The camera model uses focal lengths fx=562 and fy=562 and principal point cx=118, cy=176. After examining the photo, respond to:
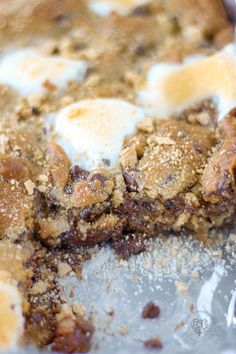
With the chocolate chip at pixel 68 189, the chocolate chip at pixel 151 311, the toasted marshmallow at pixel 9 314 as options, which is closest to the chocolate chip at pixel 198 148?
the chocolate chip at pixel 68 189

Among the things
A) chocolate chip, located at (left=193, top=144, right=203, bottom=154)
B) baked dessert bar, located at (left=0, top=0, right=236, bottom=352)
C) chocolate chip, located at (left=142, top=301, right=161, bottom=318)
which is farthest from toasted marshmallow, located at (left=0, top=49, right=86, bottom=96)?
chocolate chip, located at (left=142, top=301, right=161, bottom=318)

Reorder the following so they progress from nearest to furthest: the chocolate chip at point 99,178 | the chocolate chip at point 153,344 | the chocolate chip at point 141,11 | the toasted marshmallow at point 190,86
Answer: the chocolate chip at point 153,344 → the chocolate chip at point 99,178 → the toasted marshmallow at point 190,86 → the chocolate chip at point 141,11

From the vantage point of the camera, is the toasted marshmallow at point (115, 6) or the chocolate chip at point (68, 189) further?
the toasted marshmallow at point (115, 6)

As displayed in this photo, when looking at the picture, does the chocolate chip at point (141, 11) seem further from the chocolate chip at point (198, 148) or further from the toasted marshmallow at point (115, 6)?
the chocolate chip at point (198, 148)

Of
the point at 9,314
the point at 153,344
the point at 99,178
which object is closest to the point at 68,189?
the point at 99,178

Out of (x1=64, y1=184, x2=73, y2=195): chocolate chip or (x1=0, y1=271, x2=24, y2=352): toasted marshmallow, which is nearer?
(x1=0, y1=271, x2=24, y2=352): toasted marshmallow

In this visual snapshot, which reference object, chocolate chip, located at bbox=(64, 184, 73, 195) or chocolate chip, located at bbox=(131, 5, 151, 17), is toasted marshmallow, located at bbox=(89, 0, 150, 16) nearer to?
chocolate chip, located at bbox=(131, 5, 151, 17)

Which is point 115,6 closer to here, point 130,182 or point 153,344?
point 130,182
